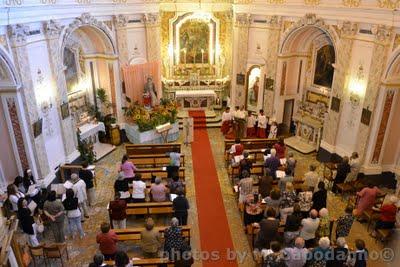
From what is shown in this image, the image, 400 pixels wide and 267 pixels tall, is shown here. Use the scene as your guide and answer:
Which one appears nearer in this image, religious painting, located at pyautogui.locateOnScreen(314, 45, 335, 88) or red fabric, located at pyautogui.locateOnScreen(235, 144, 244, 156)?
red fabric, located at pyautogui.locateOnScreen(235, 144, 244, 156)

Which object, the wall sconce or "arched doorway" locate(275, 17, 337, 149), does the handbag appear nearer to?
"arched doorway" locate(275, 17, 337, 149)

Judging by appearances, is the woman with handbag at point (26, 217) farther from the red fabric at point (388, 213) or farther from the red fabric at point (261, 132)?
the red fabric at point (261, 132)

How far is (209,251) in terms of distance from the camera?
30.0 feet

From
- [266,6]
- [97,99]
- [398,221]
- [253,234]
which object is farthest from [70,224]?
[266,6]

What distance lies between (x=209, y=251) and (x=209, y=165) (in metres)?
4.73

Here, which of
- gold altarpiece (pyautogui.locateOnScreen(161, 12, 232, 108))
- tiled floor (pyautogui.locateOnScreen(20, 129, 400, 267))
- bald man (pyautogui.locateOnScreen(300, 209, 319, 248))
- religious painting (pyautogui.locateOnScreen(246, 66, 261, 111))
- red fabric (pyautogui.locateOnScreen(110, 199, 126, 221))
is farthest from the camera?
gold altarpiece (pyautogui.locateOnScreen(161, 12, 232, 108))

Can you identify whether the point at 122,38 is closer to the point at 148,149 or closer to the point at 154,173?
the point at 148,149

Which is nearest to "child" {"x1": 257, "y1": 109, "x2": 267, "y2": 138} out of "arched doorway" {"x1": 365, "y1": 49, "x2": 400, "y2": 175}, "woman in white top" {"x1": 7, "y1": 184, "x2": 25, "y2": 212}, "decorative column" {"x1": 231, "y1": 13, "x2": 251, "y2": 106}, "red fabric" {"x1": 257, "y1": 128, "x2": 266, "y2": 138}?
"red fabric" {"x1": 257, "y1": 128, "x2": 266, "y2": 138}

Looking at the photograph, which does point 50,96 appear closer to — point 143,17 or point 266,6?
point 143,17

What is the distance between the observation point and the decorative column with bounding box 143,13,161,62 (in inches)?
603

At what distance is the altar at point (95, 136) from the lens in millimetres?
14102

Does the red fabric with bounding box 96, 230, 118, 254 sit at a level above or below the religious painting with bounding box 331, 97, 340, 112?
below

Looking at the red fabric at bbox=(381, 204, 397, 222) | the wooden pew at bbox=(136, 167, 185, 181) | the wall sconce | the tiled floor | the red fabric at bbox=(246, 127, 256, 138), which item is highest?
the wall sconce

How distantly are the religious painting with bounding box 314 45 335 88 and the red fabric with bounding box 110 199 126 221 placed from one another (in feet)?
33.0
